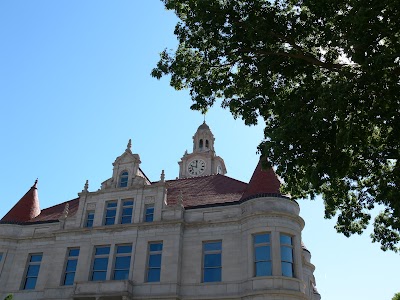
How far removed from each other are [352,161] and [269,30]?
19.9ft

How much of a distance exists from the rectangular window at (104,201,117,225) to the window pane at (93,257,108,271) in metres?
2.70

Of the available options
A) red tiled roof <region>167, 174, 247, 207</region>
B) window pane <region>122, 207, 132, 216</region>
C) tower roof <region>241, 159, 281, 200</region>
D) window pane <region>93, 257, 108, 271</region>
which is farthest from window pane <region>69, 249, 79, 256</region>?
tower roof <region>241, 159, 281, 200</region>

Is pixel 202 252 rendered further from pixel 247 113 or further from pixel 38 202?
pixel 38 202

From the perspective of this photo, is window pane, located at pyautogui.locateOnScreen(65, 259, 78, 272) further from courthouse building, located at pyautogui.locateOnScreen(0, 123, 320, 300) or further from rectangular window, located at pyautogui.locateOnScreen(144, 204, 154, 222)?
rectangular window, located at pyautogui.locateOnScreen(144, 204, 154, 222)

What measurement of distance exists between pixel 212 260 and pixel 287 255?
478 cm

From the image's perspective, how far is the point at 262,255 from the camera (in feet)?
84.4

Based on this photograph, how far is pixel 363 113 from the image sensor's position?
14445mm

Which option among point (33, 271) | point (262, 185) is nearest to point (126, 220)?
point (33, 271)

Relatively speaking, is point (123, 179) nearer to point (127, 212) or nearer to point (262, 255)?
point (127, 212)

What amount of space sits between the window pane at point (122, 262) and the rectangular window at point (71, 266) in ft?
10.5

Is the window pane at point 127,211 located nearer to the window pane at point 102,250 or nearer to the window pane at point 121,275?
the window pane at point 102,250

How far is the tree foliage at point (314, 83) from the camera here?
44.8ft

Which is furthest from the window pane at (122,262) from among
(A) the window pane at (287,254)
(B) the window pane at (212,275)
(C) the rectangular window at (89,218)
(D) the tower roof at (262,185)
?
(A) the window pane at (287,254)

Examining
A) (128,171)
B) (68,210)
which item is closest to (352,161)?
(128,171)
